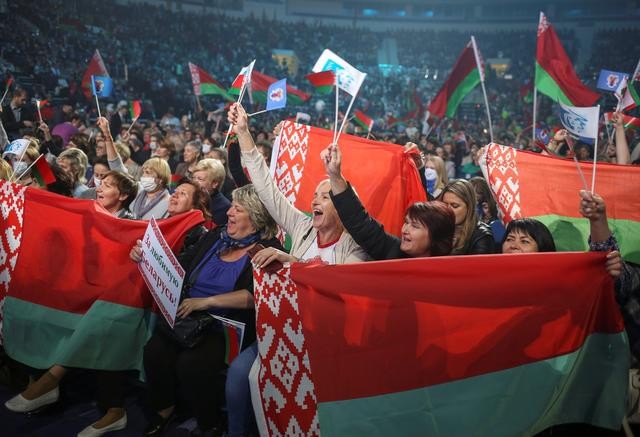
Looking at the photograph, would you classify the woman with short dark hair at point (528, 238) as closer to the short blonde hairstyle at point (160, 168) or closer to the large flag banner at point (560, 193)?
the large flag banner at point (560, 193)

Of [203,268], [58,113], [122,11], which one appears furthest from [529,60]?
[203,268]

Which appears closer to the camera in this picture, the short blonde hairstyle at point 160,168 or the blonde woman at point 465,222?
the blonde woman at point 465,222

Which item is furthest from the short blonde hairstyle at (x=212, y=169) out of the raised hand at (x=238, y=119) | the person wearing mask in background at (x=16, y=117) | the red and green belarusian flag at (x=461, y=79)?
the person wearing mask in background at (x=16, y=117)

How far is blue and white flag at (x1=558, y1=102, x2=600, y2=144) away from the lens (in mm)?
3299

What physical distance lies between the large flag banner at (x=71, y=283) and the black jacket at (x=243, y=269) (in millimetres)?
133

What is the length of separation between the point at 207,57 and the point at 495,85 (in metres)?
18.3

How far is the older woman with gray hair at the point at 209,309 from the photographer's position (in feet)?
11.7

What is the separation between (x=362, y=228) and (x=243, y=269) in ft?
2.98

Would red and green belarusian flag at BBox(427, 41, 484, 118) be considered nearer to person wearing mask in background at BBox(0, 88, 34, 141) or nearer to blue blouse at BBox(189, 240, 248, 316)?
blue blouse at BBox(189, 240, 248, 316)

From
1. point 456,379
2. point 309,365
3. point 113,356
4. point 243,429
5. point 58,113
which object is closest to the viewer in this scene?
point 456,379

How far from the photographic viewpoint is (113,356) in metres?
3.77

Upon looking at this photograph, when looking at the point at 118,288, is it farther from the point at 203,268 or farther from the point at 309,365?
the point at 309,365

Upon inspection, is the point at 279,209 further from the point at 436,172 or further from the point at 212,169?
the point at 436,172

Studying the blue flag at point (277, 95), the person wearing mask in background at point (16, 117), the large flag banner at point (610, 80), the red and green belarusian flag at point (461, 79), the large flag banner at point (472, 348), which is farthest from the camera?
the person wearing mask in background at point (16, 117)
